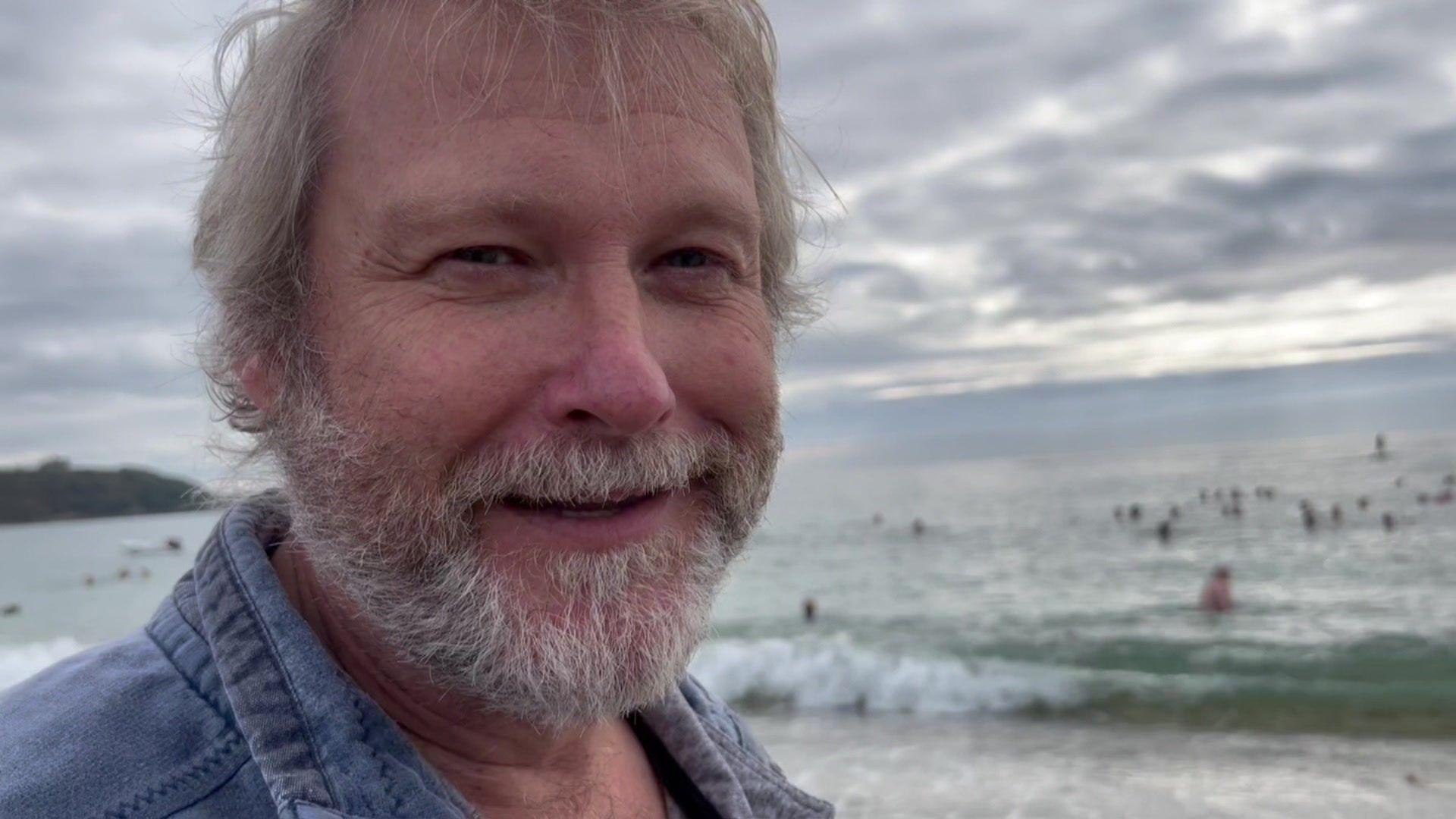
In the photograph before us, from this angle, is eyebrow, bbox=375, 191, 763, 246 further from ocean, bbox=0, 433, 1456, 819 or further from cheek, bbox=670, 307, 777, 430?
ocean, bbox=0, 433, 1456, 819

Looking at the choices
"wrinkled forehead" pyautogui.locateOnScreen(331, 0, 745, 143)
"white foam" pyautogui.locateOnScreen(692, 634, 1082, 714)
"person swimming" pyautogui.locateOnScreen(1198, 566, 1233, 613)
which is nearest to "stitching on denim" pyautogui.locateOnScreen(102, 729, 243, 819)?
"wrinkled forehead" pyautogui.locateOnScreen(331, 0, 745, 143)

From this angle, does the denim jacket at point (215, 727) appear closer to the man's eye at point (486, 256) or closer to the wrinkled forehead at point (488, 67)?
the man's eye at point (486, 256)

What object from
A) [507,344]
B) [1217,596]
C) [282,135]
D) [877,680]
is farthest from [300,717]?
[1217,596]

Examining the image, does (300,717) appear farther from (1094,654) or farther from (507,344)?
(1094,654)

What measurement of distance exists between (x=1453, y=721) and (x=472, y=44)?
13.0 metres

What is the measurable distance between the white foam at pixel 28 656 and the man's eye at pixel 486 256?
13476 millimetres

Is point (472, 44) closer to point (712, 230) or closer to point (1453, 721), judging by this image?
point (712, 230)

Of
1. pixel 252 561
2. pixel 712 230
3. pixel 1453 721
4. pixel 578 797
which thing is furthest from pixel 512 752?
pixel 1453 721

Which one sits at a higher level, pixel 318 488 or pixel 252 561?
pixel 318 488

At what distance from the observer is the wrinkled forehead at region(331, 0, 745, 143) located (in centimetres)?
152

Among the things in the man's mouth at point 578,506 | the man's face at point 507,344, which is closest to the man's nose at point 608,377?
the man's face at point 507,344

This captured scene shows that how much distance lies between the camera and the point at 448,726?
66.2 inches

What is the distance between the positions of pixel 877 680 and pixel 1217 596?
29.6 feet

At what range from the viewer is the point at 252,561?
1.56m
